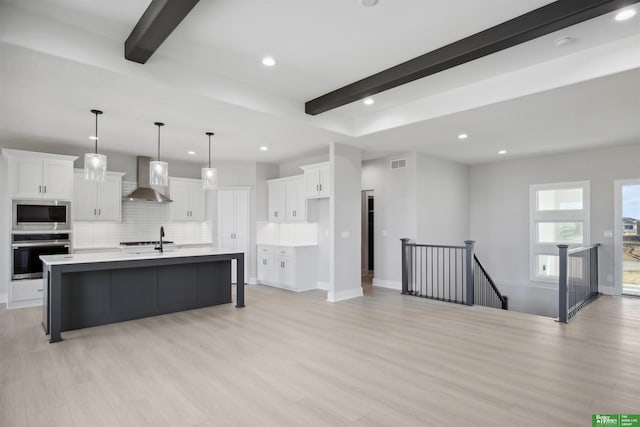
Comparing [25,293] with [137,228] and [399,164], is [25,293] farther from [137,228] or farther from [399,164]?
[399,164]

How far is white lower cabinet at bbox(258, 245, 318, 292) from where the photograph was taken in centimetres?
707

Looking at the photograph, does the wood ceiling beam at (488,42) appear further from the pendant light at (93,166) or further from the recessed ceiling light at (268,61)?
the pendant light at (93,166)

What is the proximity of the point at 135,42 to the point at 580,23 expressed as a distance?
153 inches

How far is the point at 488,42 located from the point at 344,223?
381 cm

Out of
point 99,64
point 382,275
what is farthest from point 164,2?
Answer: point 382,275

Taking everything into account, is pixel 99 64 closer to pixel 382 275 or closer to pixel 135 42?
pixel 135 42

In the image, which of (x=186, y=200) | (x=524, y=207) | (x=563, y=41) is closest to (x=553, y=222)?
(x=524, y=207)

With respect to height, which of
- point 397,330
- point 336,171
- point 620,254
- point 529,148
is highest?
point 529,148

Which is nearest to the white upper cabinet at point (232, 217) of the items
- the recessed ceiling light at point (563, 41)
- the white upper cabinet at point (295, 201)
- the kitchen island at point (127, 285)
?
the white upper cabinet at point (295, 201)

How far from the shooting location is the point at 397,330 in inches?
175

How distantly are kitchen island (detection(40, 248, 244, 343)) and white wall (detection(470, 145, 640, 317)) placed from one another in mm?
6090

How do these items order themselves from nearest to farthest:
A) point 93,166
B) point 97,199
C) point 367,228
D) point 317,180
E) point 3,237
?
point 93,166, point 3,237, point 97,199, point 317,180, point 367,228

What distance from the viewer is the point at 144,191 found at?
23.4 ft

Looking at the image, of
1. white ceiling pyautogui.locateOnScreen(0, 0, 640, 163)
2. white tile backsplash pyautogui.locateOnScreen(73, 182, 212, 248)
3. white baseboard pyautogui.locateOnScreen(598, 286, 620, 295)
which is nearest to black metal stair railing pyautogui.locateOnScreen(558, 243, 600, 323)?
white baseboard pyautogui.locateOnScreen(598, 286, 620, 295)
